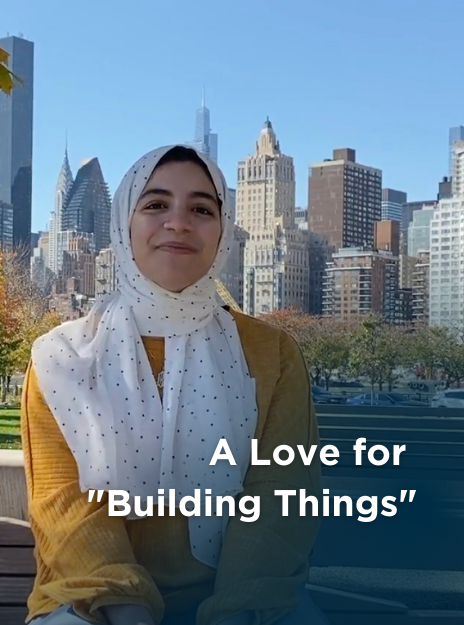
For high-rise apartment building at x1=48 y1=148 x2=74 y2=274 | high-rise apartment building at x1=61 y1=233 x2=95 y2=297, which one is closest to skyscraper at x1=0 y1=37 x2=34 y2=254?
high-rise apartment building at x1=48 y1=148 x2=74 y2=274

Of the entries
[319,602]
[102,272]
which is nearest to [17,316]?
[102,272]

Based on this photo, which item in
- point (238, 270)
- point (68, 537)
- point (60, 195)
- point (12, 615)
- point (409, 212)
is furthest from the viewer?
point (60, 195)

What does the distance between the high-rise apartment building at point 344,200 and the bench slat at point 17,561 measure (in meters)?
1.89

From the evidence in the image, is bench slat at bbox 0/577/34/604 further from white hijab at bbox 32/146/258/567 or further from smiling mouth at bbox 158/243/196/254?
smiling mouth at bbox 158/243/196/254

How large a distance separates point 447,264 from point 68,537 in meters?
2.63

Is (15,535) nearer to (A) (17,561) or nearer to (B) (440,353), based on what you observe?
(A) (17,561)

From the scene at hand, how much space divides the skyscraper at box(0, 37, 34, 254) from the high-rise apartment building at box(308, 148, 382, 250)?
4.37 ft

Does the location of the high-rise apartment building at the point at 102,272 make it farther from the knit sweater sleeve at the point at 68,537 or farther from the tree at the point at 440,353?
the knit sweater sleeve at the point at 68,537

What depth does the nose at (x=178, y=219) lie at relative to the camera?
1389 millimetres

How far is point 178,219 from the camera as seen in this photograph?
1.39m

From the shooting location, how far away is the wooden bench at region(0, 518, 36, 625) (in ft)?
5.31

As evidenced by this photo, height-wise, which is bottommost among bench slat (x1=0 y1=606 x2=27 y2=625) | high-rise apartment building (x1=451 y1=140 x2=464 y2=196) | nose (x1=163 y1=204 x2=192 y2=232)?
bench slat (x1=0 y1=606 x2=27 y2=625)

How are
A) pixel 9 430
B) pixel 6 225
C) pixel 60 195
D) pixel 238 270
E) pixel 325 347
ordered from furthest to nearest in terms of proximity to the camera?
pixel 9 430
pixel 6 225
pixel 60 195
pixel 325 347
pixel 238 270

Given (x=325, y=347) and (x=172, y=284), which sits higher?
(x=172, y=284)
